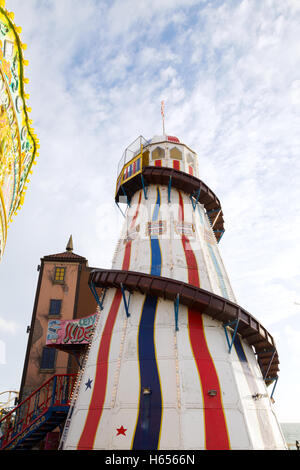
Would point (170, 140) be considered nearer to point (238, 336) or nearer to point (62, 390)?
point (238, 336)

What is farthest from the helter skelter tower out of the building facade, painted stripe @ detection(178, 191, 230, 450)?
the building facade

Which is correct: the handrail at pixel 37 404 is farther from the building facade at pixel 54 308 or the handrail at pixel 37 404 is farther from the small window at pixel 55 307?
the small window at pixel 55 307

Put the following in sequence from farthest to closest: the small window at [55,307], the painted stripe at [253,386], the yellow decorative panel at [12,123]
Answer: the small window at [55,307] → the painted stripe at [253,386] → the yellow decorative panel at [12,123]

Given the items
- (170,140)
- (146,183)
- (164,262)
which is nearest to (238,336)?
(164,262)

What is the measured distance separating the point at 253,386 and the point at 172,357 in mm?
3681

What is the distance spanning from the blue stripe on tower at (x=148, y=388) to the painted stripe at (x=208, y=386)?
1.66 metres

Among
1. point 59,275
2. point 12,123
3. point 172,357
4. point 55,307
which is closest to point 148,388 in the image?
point 172,357

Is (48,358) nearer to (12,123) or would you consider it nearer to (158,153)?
(158,153)

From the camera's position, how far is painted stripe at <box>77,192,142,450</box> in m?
10.8

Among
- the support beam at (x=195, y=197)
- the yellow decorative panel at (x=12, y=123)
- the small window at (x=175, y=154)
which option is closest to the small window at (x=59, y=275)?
the support beam at (x=195, y=197)

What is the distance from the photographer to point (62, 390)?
1541 centimetres

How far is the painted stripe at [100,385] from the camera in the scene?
10775mm

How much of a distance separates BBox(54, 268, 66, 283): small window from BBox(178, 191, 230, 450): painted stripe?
15375 mm

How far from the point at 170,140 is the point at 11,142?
16888mm
